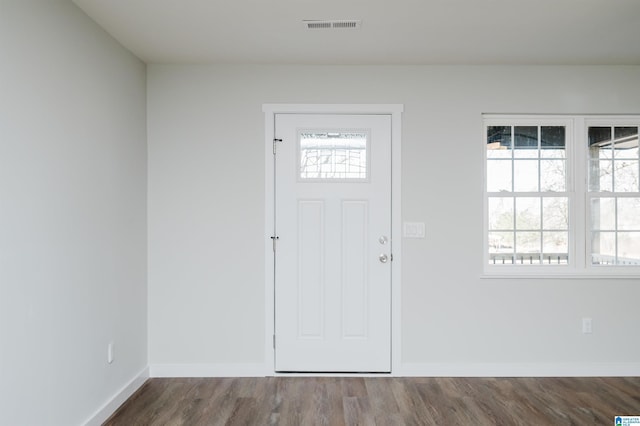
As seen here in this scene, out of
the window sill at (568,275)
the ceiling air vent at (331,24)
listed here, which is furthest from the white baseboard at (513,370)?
the ceiling air vent at (331,24)

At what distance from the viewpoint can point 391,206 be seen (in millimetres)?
3371

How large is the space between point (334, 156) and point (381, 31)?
1.02 metres

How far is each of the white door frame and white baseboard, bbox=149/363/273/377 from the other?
10 cm

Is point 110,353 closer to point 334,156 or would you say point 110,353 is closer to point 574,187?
point 334,156

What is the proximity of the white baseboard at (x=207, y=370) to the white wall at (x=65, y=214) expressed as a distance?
227mm

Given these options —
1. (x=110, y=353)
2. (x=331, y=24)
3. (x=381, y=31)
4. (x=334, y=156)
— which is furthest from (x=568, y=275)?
(x=110, y=353)

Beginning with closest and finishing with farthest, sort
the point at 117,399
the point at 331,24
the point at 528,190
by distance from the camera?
the point at 331,24 < the point at 117,399 < the point at 528,190

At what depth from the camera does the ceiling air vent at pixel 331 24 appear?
2572mm

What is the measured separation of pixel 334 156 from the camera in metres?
3.38

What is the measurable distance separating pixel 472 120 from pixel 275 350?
8.03ft

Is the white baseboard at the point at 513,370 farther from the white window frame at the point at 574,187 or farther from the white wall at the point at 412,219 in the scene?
the white window frame at the point at 574,187

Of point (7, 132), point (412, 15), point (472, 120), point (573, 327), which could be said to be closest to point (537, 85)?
point (472, 120)

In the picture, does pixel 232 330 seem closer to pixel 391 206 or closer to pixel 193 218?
pixel 193 218

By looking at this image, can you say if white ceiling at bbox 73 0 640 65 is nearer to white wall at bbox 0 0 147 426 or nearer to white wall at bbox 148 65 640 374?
white wall at bbox 148 65 640 374
